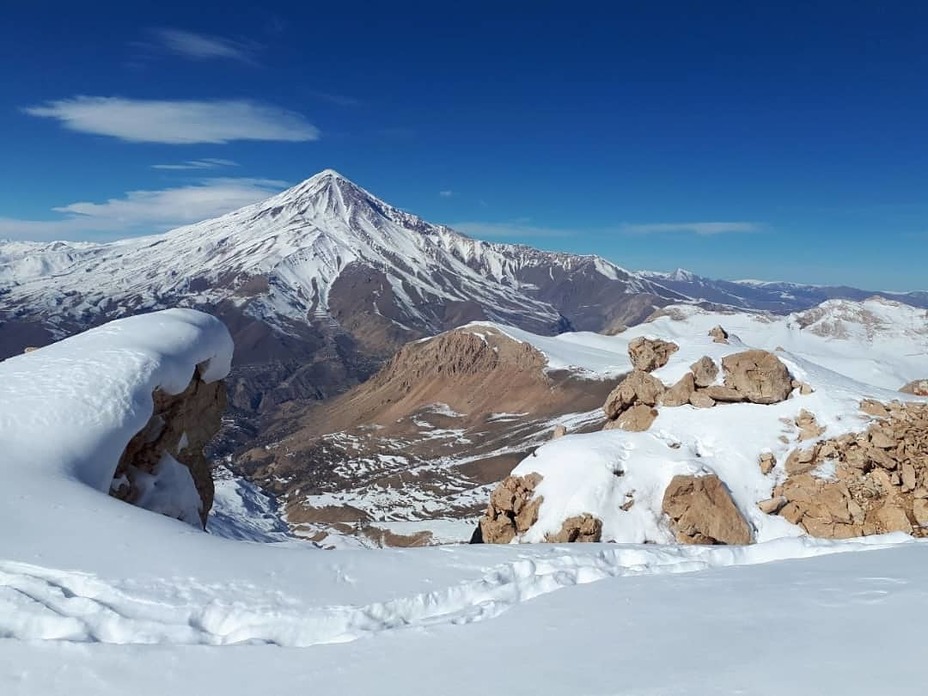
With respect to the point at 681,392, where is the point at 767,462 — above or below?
below

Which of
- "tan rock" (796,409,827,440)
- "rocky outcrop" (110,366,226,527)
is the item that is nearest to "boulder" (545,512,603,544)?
"tan rock" (796,409,827,440)

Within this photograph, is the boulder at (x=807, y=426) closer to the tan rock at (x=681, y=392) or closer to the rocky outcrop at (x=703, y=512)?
the rocky outcrop at (x=703, y=512)

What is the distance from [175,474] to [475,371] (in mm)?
81407

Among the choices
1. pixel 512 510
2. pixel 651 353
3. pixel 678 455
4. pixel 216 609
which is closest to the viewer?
pixel 216 609

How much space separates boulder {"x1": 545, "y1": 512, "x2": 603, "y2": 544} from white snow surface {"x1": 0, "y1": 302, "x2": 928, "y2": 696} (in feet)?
29.0

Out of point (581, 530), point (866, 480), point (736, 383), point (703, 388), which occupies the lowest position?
point (581, 530)

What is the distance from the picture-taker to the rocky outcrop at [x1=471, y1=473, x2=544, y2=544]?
20516 mm

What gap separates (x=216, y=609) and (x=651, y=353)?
2303 cm

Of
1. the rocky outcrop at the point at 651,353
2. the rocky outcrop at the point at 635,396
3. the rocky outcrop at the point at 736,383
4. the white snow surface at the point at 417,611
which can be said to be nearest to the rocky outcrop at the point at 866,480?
the rocky outcrop at the point at 736,383

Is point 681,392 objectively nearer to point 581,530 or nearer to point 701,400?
point 701,400

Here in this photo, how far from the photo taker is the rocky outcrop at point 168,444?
52.0 feet

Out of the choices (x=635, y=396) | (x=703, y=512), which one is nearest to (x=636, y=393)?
(x=635, y=396)

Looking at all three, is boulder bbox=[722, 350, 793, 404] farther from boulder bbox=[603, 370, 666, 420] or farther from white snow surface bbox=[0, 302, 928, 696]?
white snow surface bbox=[0, 302, 928, 696]

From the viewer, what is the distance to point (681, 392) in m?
23.7
